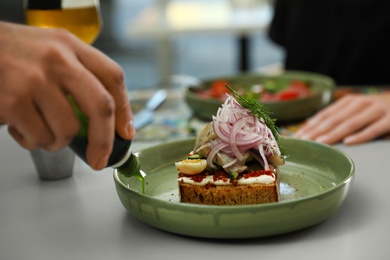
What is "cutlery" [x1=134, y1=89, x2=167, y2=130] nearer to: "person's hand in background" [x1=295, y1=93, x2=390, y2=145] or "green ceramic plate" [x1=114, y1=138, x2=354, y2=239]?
"person's hand in background" [x1=295, y1=93, x2=390, y2=145]

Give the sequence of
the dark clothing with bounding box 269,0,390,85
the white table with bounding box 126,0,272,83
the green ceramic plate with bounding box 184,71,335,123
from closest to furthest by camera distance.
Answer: the green ceramic plate with bounding box 184,71,335,123, the dark clothing with bounding box 269,0,390,85, the white table with bounding box 126,0,272,83

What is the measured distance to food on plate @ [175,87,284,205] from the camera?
0.93 m

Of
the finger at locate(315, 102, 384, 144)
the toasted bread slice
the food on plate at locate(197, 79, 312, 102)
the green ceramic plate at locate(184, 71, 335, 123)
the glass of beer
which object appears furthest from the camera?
the food on plate at locate(197, 79, 312, 102)

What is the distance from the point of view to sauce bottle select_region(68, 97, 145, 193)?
0.73 metres

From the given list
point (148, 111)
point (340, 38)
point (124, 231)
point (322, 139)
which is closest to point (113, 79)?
point (124, 231)

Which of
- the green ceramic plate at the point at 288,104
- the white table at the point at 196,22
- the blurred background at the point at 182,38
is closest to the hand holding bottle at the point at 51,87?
the green ceramic plate at the point at 288,104

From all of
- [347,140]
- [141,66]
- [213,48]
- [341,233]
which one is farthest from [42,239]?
[213,48]

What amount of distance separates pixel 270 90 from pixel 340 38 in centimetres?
69

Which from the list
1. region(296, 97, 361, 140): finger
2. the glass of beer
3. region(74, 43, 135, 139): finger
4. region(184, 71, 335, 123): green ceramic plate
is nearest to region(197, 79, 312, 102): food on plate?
region(184, 71, 335, 123): green ceramic plate

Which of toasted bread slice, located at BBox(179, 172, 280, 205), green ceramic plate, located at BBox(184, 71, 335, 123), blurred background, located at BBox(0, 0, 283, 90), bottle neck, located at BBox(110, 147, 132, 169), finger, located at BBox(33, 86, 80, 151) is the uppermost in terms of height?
finger, located at BBox(33, 86, 80, 151)

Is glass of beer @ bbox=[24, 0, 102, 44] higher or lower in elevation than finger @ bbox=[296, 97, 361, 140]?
higher

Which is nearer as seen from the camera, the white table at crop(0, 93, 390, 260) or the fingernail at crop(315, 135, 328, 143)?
the white table at crop(0, 93, 390, 260)

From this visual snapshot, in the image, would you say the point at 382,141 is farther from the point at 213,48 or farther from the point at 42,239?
the point at 213,48

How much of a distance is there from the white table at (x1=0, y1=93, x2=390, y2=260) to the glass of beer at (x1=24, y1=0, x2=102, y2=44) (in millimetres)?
324
